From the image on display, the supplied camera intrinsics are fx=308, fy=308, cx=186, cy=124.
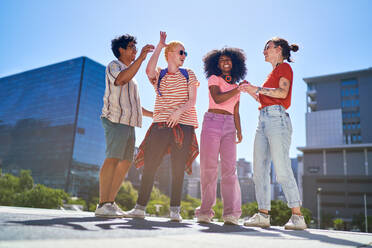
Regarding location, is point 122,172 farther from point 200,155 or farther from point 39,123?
point 39,123

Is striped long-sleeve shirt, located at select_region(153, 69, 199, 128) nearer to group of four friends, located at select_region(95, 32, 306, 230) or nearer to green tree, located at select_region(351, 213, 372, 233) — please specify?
group of four friends, located at select_region(95, 32, 306, 230)

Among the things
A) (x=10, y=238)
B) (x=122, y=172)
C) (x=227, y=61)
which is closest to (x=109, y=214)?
(x=122, y=172)

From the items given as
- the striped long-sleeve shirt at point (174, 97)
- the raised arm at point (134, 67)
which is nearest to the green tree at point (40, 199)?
the striped long-sleeve shirt at point (174, 97)

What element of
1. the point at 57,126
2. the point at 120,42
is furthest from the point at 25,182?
the point at 120,42

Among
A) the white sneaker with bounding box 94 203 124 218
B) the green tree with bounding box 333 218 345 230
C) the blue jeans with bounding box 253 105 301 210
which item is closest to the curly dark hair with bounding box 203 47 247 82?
the blue jeans with bounding box 253 105 301 210

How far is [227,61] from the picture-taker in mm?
4395

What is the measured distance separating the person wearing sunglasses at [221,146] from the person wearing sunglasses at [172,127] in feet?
0.61

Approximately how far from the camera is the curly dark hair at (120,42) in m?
4.23

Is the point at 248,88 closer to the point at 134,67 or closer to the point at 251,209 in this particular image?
the point at 134,67

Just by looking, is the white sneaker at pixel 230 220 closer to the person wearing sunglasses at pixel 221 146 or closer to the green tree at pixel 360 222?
the person wearing sunglasses at pixel 221 146

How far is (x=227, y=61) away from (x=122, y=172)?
2114 millimetres

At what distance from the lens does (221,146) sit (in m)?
4.07

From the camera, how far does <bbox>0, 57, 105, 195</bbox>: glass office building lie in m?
83.2

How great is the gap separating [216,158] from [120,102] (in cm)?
142
